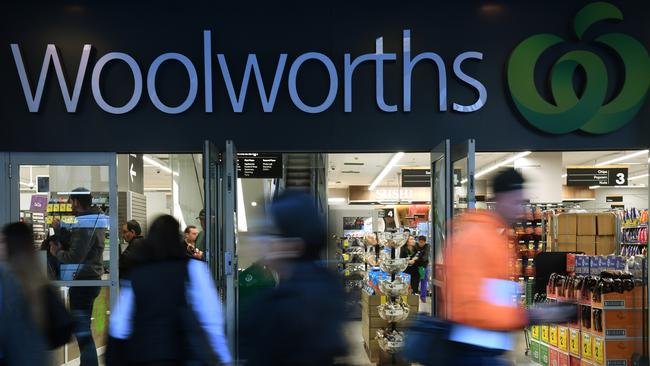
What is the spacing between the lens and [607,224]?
30.6 ft

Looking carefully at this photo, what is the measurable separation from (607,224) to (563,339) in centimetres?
346

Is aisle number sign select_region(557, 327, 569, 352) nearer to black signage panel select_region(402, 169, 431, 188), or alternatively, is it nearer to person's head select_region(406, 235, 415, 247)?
person's head select_region(406, 235, 415, 247)

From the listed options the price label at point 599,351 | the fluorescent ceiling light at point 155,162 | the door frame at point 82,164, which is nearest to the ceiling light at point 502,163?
the price label at point 599,351

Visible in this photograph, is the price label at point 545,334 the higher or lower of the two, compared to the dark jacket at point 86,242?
lower

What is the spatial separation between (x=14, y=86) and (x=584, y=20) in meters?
5.50

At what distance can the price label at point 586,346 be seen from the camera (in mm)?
6040

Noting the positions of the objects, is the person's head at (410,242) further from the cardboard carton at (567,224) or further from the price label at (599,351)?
the price label at (599,351)

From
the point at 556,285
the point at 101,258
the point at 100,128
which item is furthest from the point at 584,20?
the point at 101,258

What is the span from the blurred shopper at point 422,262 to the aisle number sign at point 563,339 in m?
6.94

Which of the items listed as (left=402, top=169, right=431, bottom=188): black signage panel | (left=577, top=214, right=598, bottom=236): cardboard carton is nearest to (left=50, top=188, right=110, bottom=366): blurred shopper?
(left=577, top=214, right=598, bottom=236): cardboard carton

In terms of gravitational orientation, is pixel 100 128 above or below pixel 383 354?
above

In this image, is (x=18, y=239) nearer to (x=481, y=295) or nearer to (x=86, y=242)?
(x=481, y=295)

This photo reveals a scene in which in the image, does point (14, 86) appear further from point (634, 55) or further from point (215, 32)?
point (634, 55)

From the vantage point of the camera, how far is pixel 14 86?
6027 mm
